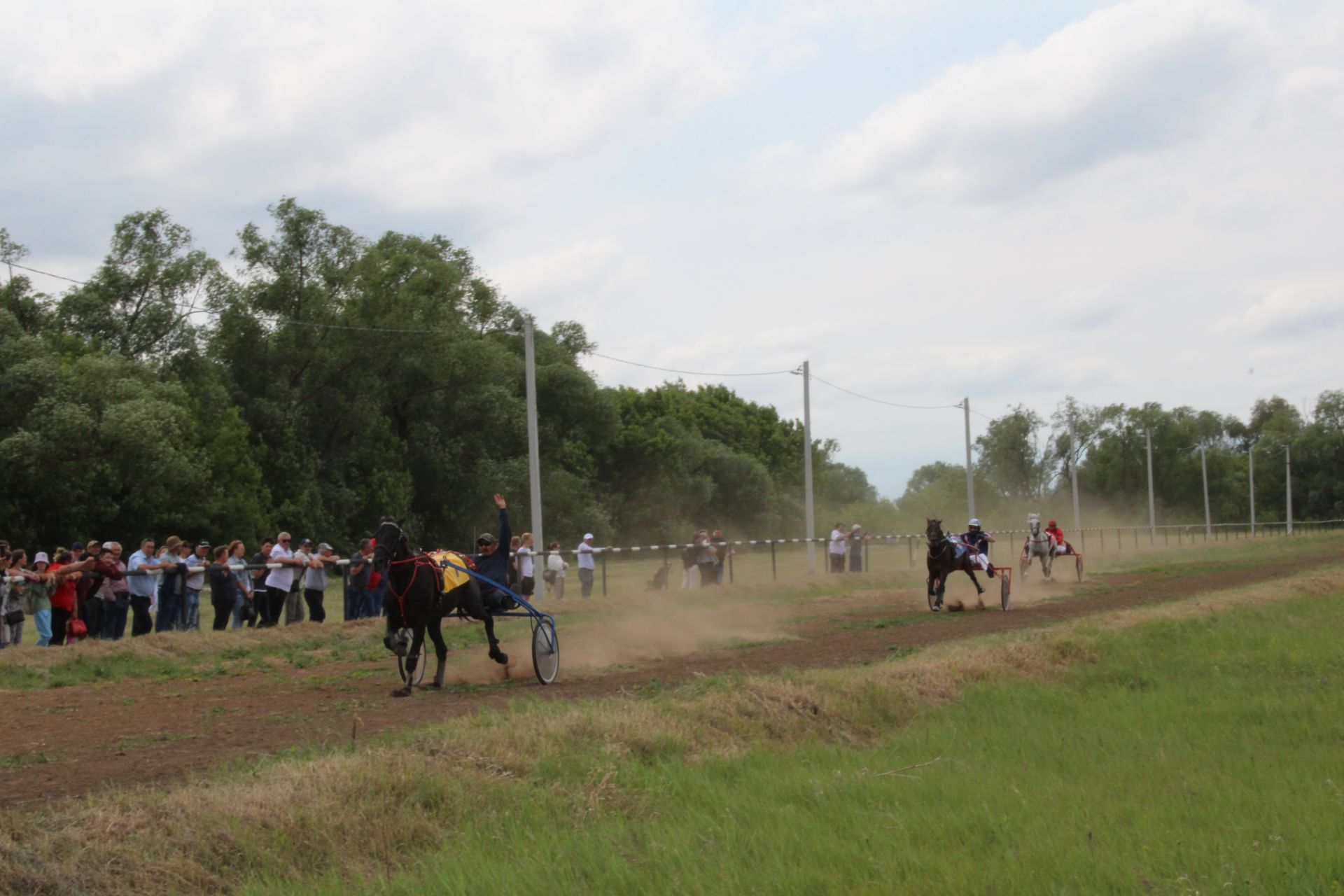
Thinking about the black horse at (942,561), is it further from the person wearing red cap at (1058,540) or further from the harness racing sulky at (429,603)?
the harness racing sulky at (429,603)

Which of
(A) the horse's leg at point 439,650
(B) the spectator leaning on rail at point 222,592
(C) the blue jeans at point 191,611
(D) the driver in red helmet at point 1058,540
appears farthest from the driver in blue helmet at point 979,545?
(C) the blue jeans at point 191,611

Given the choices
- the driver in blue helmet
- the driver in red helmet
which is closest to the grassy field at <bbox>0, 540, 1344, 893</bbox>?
the driver in blue helmet

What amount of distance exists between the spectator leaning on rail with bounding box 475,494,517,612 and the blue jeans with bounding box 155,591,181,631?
705 centimetres

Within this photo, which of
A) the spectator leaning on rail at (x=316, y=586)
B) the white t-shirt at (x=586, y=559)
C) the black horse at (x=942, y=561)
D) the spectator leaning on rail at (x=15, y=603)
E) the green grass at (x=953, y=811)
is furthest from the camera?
the white t-shirt at (x=586, y=559)

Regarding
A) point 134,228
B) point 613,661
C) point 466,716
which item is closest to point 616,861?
point 466,716

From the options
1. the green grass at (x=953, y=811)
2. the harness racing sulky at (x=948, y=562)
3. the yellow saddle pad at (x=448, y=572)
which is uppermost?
the yellow saddle pad at (x=448, y=572)

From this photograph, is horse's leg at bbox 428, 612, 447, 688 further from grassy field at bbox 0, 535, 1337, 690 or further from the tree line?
the tree line

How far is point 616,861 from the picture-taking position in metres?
6.50

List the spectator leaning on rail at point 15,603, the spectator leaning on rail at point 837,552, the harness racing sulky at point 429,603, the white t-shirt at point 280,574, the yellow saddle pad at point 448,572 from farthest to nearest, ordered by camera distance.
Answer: the spectator leaning on rail at point 837,552 → the white t-shirt at point 280,574 → the spectator leaning on rail at point 15,603 → the yellow saddle pad at point 448,572 → the harness racing sulky at point 429,603

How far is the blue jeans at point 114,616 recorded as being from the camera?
18125 millimetres

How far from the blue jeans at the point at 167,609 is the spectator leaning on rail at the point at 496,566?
7054mm

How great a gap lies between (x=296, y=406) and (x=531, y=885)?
47204 mm

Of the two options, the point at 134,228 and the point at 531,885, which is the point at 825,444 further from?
the point at 531,885

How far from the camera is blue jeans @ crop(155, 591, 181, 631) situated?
19.5 meters
